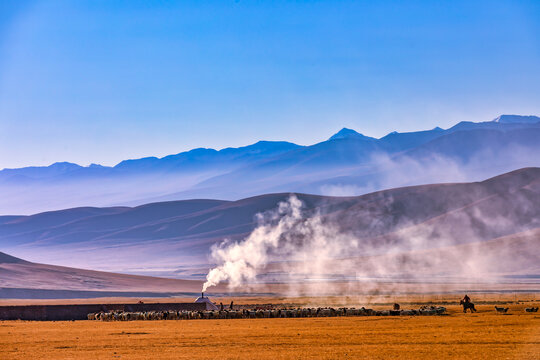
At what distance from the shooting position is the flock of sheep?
59.6 meters

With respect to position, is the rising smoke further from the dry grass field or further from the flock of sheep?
the dry grass field

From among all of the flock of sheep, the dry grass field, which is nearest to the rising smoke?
the flock of sheep

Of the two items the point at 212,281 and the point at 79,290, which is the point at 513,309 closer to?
the point at 212,281

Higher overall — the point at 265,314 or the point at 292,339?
the point at 265,314

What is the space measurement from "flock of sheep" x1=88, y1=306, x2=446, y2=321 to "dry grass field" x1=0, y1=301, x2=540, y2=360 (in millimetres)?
2991

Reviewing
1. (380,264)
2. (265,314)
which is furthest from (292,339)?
(380,264)

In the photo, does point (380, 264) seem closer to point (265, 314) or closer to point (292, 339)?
point (265, 314)

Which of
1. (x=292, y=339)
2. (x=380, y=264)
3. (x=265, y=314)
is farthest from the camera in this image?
(x=380, y=264)

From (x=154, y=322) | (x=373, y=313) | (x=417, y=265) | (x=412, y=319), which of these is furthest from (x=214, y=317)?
(x=417, y=265)

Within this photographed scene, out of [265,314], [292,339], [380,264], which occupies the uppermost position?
[380,264]

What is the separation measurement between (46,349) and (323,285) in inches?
3366

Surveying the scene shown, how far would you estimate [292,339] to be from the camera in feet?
142

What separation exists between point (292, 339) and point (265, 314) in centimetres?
1945

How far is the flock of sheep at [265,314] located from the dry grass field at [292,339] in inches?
118
